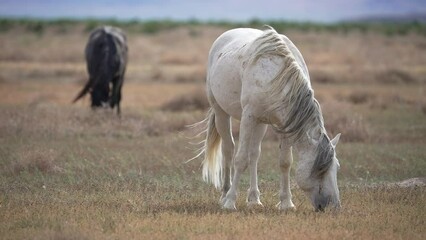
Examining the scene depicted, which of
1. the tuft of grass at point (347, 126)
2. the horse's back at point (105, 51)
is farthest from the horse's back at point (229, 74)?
the horse's back at point (105, 51)

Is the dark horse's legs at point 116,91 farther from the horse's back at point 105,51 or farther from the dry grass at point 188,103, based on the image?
the dry grass at point 188,103

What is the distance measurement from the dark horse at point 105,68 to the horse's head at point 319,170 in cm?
1069

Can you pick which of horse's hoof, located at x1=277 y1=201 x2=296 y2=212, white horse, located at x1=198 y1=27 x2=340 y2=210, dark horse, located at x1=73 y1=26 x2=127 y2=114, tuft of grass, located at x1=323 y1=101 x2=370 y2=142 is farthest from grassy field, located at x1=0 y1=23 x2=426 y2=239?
dark horse, located at x1=73 y1=26 x2=127 y2=114

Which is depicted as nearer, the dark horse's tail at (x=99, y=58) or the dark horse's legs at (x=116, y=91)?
the dark horse's tail at (x=99, y=58)

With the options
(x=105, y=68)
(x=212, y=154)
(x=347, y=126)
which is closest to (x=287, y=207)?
(x=212, y=154)

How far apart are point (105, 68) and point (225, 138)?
29.5 ft

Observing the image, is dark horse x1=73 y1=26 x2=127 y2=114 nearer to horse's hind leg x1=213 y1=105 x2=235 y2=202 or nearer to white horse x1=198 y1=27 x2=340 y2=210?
horse's hind leg x1=213 y1=105 x2=235 y2=202

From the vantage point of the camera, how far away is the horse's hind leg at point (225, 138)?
10172 mm

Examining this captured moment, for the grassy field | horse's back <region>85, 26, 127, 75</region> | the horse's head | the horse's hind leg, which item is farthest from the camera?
horse's back <region>85, 26, 127, 75</region>

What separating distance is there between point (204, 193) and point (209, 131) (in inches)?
33.1

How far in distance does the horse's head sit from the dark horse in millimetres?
10687

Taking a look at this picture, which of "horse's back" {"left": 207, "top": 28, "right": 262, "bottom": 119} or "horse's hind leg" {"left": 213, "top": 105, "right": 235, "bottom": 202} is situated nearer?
"horse's back" {"left": 207, "top": 28, "right": 262, "bottom": 119}

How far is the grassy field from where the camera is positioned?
790 cm

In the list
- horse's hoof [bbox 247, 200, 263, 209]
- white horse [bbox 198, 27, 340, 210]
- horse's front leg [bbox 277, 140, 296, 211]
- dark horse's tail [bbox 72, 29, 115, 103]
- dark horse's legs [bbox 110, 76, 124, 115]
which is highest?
white horse [bbox 198, 27, 340, 210]
